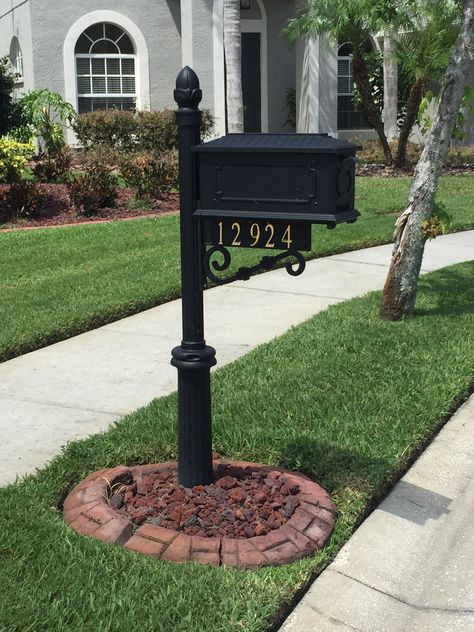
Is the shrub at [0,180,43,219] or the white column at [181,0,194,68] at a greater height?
the white column at [181,0,194,68]

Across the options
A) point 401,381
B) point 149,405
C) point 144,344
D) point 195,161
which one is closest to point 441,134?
point 401,381

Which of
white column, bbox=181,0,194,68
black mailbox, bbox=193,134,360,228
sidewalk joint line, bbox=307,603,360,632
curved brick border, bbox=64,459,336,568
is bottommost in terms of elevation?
sidewalk joint line, bbox=307,603,360,632

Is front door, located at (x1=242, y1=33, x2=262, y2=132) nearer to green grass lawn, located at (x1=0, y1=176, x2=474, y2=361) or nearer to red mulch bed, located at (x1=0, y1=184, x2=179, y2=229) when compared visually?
red mulch bed, located at (x1=0, y1=184, x2=179, y2=229)

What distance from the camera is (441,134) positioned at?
21.8 ft

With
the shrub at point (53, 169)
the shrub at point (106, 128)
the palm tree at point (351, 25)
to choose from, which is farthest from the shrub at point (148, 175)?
the palm tree at point (351, 25)

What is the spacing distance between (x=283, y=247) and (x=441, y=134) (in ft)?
12.0

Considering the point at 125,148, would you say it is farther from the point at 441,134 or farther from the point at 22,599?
the point at 22,599

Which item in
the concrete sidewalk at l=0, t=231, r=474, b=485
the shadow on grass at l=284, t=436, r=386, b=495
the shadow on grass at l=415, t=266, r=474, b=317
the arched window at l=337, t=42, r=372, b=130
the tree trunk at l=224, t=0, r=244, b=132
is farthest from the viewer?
the arched window at l=337, t=42, r=372, b=130

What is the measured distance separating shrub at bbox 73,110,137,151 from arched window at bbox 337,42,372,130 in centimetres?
729

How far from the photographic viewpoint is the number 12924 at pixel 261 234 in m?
3.41

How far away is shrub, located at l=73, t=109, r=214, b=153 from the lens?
1722 cm

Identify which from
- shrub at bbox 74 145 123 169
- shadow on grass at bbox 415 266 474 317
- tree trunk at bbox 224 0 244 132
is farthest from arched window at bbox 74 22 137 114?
shadow on grass at bbox 415 266 474 317

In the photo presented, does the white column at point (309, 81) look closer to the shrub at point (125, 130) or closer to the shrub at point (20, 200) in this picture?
the shrub at point (125, 130)

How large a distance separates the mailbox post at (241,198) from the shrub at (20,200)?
27.4ft
